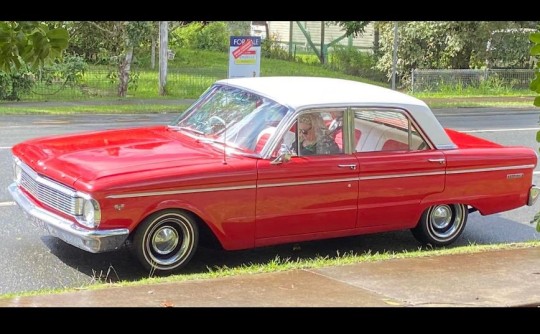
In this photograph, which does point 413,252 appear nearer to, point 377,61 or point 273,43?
point 377,61

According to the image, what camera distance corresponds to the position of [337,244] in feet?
23.9

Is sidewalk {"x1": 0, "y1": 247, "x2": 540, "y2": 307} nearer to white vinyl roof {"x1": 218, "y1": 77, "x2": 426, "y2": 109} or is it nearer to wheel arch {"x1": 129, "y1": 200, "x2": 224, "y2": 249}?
wheel arch {"x1": 129, "y1": 200, "x2": 224, "y2": 249}

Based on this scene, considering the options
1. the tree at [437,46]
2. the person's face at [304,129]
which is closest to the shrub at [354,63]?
the tree at [437,46]

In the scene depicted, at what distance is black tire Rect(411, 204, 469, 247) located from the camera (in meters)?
7.14

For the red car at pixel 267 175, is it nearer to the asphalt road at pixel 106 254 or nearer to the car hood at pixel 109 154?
the car hood at pixel 109 154

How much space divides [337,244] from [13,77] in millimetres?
14896

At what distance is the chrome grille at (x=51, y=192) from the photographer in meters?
5.65

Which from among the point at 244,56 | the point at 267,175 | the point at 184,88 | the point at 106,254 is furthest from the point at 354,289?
the point at 184,88

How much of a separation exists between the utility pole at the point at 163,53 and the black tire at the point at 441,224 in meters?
14.7

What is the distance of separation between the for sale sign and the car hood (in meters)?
13.0

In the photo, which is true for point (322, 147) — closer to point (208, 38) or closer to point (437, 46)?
point (437, 46)

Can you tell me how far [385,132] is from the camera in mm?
6914

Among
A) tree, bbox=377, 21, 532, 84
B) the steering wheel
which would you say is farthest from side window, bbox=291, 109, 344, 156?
tree, bbox=377, 21, 532, 84

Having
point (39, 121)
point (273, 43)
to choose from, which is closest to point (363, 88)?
point (39, 121)
